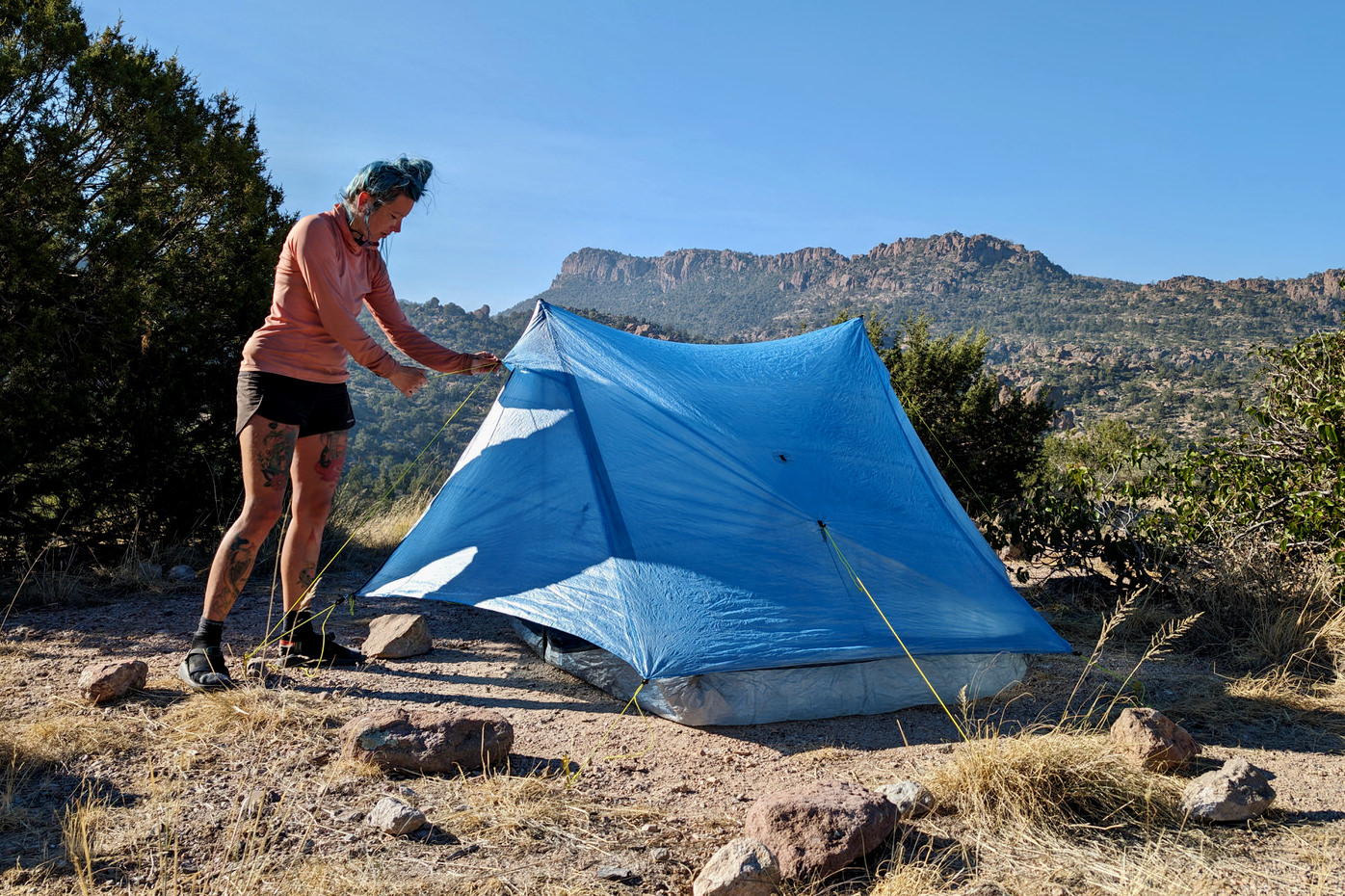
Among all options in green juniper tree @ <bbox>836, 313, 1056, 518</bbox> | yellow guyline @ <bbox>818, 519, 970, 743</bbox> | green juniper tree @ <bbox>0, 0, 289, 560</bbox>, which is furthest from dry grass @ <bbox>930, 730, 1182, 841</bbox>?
green juniper tree @ <bbox>836, 313, 1056, 518</bbox>

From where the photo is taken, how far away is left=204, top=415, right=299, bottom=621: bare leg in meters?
3.13

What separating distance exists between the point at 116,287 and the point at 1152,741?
18.5 feet

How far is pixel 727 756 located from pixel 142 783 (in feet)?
5.99

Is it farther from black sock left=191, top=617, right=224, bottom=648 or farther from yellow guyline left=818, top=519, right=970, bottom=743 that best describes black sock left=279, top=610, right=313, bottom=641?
yellow guyline left=818, top=519, right=970, bottom=743

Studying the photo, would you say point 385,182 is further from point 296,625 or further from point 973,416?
point 973,416

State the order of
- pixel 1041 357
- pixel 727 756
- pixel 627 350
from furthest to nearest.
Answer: pixel 1041 357 → pixel 627 350 → pixel 727 756

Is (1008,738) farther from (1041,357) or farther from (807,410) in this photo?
(1041,357)

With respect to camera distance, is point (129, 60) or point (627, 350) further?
point (129, 60)

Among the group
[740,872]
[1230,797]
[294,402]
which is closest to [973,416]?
[1230,797]

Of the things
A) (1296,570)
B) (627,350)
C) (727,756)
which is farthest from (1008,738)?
(1296,570)

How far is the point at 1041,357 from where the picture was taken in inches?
1678

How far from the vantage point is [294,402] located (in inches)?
127

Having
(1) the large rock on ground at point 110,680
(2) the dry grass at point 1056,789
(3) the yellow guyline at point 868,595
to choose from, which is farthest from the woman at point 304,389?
(2) the dry grass at point 1056,789

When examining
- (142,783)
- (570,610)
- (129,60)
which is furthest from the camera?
(129,60)
